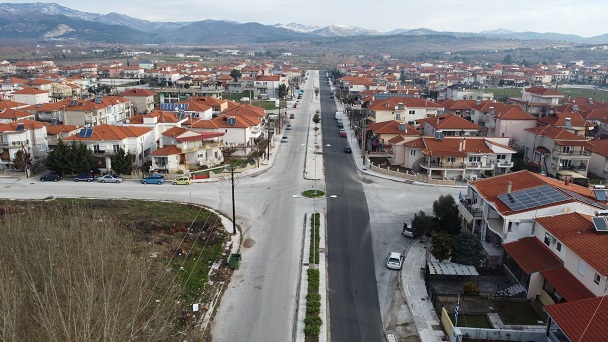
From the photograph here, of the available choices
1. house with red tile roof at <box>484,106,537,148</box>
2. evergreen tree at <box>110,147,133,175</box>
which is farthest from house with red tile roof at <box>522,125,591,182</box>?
evergreen tree at <box>110,147,133,175</box>

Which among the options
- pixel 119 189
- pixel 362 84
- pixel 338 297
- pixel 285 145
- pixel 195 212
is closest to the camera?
pixel 338 297

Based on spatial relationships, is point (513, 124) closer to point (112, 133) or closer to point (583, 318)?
point (583, 318)

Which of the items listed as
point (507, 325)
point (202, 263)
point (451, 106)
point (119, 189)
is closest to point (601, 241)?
point (507, 325)

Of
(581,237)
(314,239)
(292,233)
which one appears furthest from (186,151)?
(581,237)

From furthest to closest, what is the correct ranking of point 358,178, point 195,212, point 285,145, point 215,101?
1. point 215,101
2. point 285,145
3. point 358,178
4. point 195,212

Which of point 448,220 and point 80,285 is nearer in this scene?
point 80,285

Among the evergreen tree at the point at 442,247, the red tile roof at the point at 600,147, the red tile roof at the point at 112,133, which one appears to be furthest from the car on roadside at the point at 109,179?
the red tile roof at the point at 600,147

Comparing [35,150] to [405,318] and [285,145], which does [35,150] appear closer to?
[285,145]
